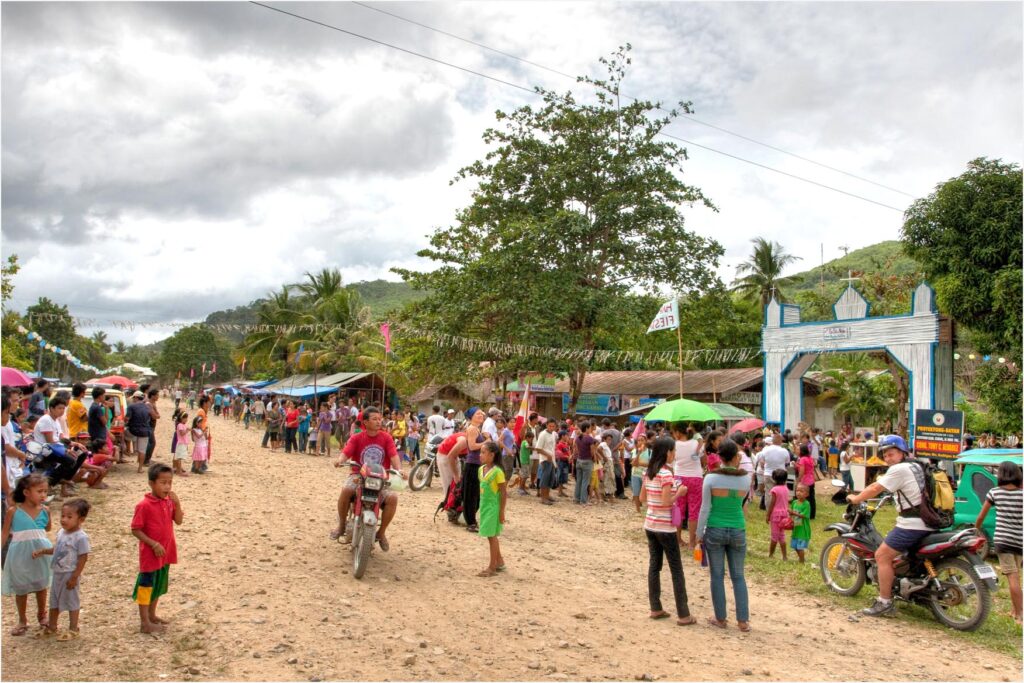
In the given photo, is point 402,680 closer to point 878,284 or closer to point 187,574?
point 187,574

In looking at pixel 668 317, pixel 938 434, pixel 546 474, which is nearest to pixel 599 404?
pixel 668 317

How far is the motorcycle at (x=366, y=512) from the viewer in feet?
23.6

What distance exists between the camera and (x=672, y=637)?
6.22m

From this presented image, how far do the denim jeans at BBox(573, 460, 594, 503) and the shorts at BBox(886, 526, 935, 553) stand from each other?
7.14 m

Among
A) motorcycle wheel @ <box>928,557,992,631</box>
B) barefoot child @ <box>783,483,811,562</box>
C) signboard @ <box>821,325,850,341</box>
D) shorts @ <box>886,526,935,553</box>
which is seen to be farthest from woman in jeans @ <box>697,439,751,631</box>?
signboard @ <box>821,325,850,341</box>

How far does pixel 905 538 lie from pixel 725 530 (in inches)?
74.7

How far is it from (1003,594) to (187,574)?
8.75 metres

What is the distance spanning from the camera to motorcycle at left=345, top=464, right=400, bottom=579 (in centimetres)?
718

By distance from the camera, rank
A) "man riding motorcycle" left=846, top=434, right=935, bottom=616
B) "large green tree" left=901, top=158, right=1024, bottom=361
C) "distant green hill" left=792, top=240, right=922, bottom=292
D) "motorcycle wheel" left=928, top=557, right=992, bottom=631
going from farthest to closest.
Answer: "distant green hill" left=792, top=240, right=922, bottom=292, "large green tree" left=901, top=158, right=1024, bottom=361, "man riding motorcycle" left=846, top=434, right=935, bottom=616, "motorcycle wheel" left=928, top=557, right=992, bottom=631

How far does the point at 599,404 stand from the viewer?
31.7m

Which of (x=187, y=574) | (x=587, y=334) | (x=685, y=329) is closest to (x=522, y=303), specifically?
(x=587, y=334)

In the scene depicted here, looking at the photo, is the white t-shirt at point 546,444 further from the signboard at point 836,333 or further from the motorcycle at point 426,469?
the signboard at point 836,333

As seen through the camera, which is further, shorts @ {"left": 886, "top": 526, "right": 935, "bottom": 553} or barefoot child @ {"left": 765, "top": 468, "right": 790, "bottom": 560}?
barefoot child @ {"left": 765, "top": 468, "right": 790, "bottom": 560}

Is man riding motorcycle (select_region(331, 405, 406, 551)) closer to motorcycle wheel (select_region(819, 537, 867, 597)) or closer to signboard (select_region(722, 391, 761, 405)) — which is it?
motorcycle wheel (select_region(819, 537, 867, 597))
